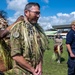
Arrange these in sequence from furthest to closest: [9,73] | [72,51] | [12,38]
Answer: [72,51]
[9,73]
[12,38]

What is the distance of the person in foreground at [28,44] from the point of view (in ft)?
11.7

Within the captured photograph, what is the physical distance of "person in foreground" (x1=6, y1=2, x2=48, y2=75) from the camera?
3.57 metres

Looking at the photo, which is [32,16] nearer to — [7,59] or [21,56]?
[21,56]

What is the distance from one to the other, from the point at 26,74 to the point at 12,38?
50 centimetres

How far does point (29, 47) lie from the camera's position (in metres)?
3.61

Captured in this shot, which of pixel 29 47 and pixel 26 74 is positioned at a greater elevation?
pixel 29 47

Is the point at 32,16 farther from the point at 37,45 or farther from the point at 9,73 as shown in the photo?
the point at 9,73

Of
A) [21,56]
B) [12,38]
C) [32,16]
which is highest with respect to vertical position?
[32,16]

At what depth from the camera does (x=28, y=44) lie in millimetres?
3600

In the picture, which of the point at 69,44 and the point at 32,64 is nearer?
the point at 32,64

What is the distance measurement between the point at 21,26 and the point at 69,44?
4414mm

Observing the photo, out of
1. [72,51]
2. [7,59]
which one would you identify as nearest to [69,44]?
[72,51]

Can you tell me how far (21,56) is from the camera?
3590mm

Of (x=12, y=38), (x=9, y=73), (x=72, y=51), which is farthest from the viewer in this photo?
(x=72, y=51)
